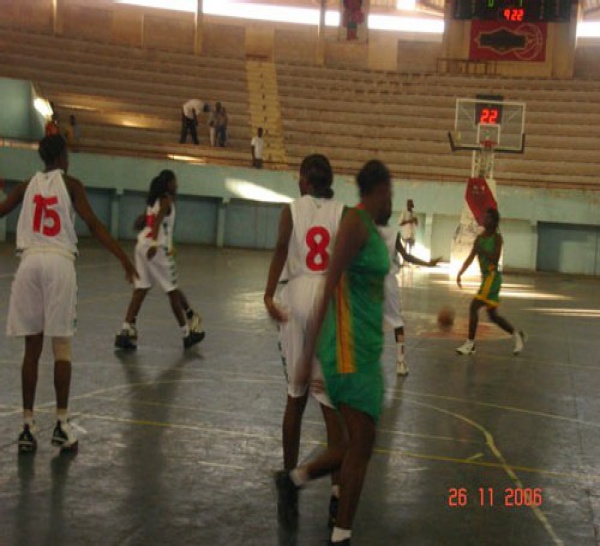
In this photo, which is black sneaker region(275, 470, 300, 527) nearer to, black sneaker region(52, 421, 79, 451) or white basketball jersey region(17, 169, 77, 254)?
black sneaker region(52, 421, 79, 451)

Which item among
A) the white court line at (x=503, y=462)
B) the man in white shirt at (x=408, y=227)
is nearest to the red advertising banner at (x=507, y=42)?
the man in white shirt at (x=408, y=227)

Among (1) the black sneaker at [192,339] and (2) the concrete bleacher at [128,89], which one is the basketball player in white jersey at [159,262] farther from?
(2) the concrete bleacher at [128,89]

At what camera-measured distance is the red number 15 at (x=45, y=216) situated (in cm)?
648

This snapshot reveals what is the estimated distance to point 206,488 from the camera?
5777mm

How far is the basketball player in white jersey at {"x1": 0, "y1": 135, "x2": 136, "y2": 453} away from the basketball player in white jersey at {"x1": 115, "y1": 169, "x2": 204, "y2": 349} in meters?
4.40

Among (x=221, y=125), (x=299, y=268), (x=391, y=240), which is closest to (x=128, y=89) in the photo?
(x=221, y=125)

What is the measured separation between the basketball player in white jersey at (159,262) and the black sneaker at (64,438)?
4.50 meters

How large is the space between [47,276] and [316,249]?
1852mm

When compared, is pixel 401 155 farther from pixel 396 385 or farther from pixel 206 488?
pixel 206 488

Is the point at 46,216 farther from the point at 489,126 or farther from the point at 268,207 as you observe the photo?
the point at 268,207

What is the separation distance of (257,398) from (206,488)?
284 centimetres

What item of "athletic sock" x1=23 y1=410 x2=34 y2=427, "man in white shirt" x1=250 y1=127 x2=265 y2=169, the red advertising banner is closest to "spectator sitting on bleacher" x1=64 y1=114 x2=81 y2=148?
"man in white shirt" x1=250 y1=127 x2=265 y2=169

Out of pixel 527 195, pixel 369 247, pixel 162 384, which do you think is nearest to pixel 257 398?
pixel 162 384

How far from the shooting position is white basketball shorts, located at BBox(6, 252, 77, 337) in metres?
6.47
